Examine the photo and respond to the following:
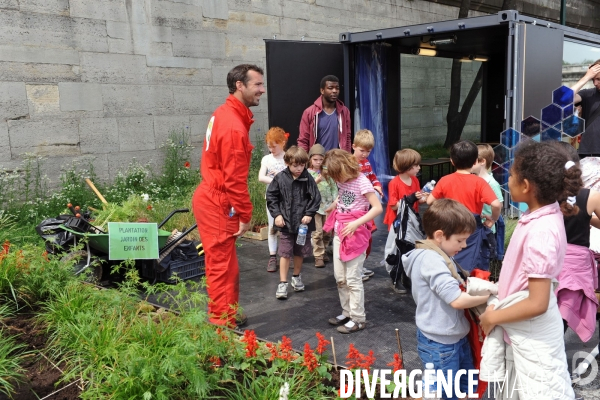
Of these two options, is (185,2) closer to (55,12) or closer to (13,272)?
(55,12)

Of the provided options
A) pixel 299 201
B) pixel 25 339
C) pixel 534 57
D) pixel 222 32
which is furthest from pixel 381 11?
pixel 25 339

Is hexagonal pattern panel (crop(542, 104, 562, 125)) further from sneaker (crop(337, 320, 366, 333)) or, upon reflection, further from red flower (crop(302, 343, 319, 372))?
red flower (crop(302, 343, 319, 372))

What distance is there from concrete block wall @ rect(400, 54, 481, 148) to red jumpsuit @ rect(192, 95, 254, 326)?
533 inches

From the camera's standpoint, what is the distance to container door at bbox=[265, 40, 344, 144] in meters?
8.89

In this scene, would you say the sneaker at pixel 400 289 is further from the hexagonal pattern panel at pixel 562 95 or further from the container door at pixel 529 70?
the hexagonal pattern panel at pixel 562 95

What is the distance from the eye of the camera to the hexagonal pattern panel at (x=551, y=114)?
8.59 metres

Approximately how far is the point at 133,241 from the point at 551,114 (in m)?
6.43

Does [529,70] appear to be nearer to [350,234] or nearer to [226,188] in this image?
[350,234]

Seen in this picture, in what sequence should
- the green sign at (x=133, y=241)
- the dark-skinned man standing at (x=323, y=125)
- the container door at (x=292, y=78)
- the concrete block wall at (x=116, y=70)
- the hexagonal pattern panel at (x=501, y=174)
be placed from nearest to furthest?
1. the green sign at (x=133, y=241)
2. the dark-skinned man standing at (x=323, y=125)
3. the concrete block wall at (x=116, y=70)
4. the hexagonal pattern panel at (x=501, y=174)
5. the container door at (x=292, y=78)

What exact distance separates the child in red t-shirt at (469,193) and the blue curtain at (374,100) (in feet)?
19.5

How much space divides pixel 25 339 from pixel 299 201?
2.74 m

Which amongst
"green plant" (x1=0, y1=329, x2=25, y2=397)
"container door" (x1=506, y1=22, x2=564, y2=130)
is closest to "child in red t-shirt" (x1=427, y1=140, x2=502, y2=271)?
"green plant" (x1=0, y1=329, x2=25, y2=397)

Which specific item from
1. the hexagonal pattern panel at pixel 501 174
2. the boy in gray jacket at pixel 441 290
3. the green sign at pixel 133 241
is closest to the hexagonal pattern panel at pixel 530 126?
the hexagonal pattern panel at pixel 501 174

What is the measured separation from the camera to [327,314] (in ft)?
17.5
